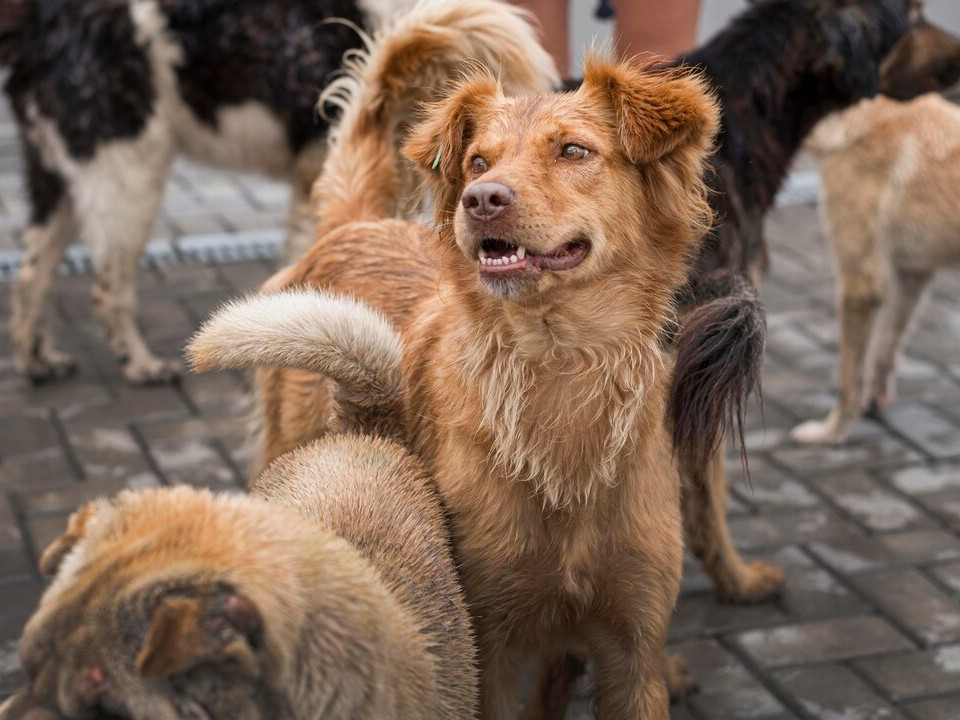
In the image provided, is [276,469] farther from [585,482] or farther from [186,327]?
[186,327]

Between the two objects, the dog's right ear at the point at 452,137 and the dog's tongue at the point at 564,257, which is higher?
the dog's right ear at the point at 452,137

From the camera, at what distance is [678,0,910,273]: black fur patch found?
389 centimetres

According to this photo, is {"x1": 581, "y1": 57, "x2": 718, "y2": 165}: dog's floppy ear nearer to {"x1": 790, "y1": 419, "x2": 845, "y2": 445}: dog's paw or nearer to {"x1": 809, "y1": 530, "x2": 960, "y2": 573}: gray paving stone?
{"x1": 809, "y1": 530, "x2": 960, "y2": 573}: gray paving stone

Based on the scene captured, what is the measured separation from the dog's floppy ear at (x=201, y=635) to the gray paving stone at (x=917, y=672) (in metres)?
2.23

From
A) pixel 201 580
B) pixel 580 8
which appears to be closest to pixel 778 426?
pixel 201 580

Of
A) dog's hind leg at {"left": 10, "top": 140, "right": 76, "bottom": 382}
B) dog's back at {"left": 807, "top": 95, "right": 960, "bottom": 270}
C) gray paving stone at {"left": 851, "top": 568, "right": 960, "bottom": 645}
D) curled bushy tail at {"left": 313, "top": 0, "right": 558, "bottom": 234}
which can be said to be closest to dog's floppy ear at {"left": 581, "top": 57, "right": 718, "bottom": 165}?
curled bushy tail at {"left": 313, "top": 0, "right": 558, "bottom": 234}

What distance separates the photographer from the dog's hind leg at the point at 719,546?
3.81 metres

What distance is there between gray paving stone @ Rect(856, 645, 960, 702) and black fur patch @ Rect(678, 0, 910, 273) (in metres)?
1.22

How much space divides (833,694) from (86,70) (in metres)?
3.70

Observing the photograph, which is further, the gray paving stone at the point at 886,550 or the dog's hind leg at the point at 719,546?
the gray paving stone at the point at 886,550

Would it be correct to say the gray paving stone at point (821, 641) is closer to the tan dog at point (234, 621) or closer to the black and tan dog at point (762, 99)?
the black and tan dog at point (762, 99)

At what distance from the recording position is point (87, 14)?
17.4 feet

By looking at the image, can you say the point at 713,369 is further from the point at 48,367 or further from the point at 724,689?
the point at 48,367

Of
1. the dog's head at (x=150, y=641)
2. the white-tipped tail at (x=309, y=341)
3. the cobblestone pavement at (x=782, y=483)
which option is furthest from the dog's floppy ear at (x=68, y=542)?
the cobblestone pavement at (x=782, y=483)
